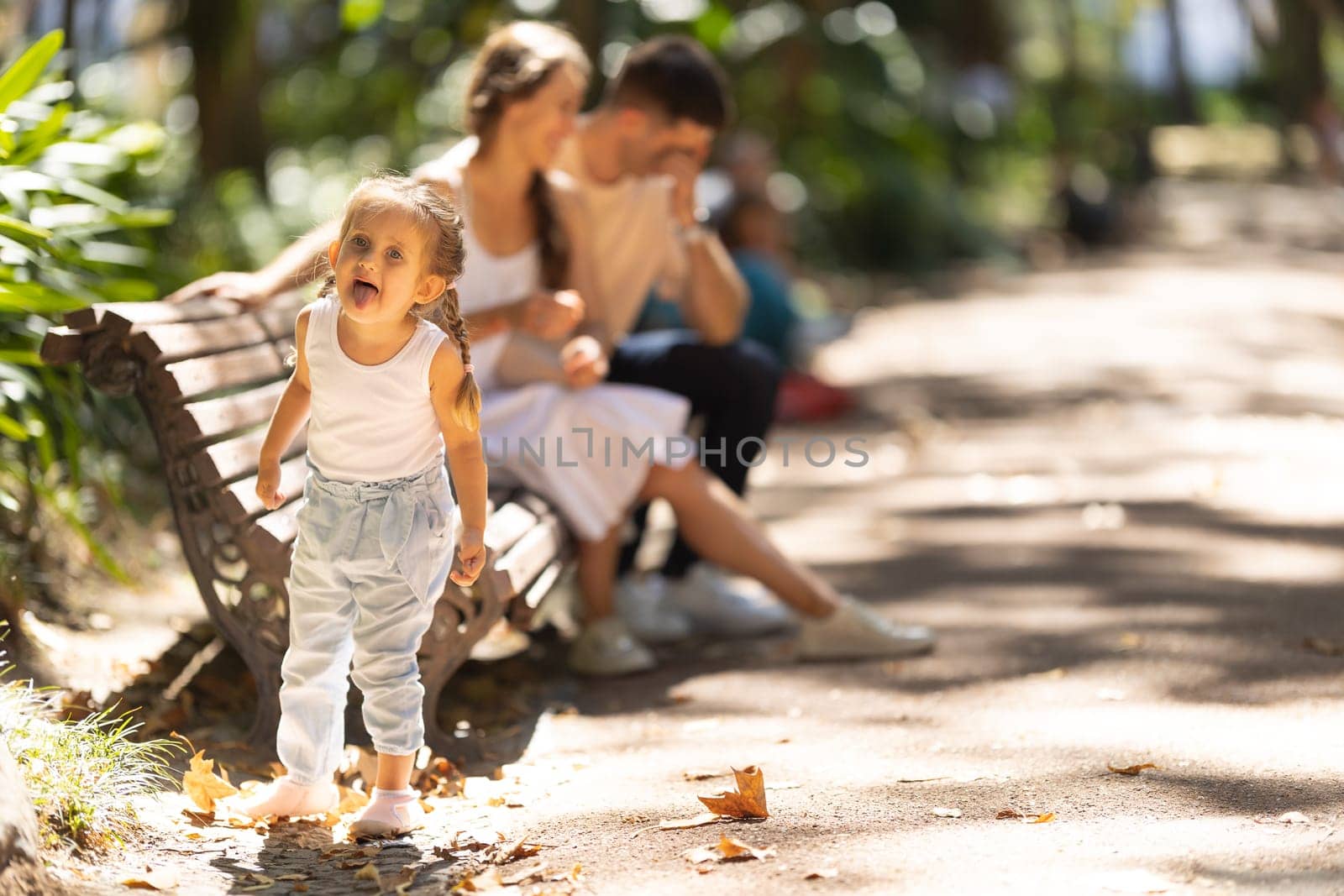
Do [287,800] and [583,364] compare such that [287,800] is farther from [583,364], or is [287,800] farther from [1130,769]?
[1130,769]

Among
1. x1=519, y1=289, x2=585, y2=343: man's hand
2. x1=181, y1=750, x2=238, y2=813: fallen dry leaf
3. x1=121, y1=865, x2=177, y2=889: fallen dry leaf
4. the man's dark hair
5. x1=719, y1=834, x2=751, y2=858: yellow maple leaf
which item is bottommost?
x1=719, y1=834, x2=751, y2=858: yellow maple leaf

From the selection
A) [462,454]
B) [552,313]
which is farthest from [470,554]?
[552,313]

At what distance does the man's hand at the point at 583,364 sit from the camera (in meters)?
4.33

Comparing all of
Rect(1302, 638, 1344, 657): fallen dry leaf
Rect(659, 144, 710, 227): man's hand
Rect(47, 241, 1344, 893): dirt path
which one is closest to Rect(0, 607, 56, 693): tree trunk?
Rect(47, 241, 1344, 893): dirt path

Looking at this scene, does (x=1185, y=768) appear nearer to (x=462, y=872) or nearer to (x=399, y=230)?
(x=462, y=872)

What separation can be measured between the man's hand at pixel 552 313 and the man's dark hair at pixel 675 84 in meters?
0.90

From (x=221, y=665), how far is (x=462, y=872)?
1697 millimetres

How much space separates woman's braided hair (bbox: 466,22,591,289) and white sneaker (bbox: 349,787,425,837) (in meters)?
1.84

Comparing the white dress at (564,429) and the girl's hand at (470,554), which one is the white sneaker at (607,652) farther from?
the girl's hand at (470,554)

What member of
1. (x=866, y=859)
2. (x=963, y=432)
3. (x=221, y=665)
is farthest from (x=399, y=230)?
(x=963, y=432)

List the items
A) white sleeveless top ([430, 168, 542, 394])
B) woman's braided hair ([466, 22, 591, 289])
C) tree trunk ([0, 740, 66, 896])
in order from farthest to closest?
white sleeveless top ([430, 168, 542, 394]) < woman's braided hair ([466, 22, 591, 289]) < tree trunk ([0, 740, 66, 896])

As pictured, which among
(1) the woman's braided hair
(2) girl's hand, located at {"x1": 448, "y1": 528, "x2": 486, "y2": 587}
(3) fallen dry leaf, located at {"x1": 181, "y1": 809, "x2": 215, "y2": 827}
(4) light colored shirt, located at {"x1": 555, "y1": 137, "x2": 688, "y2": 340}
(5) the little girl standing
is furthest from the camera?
(4) light colored shirt, located at {"x1": 555, "y1": 137, "x2": 688, "y2": 340}

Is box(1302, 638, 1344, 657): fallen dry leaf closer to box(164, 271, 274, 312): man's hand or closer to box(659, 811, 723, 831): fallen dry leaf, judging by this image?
box(659, 811, 723, 831): fallen dry leaf

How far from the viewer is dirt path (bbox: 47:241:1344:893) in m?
2.91
